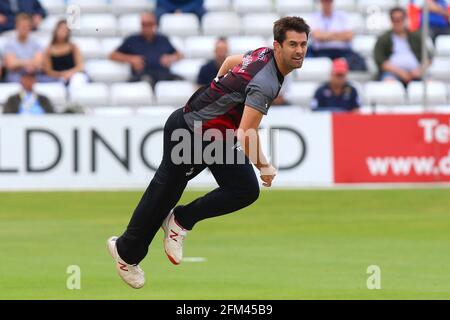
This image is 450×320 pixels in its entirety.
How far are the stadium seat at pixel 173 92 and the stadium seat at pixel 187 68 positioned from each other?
0.68m

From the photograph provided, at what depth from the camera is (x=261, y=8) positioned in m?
20.6

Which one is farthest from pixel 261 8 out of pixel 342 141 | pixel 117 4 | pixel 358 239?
pixel 358 239

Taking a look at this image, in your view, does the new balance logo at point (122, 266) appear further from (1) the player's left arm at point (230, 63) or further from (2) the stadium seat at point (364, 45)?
(2) the stadium seat at point (364, 45)

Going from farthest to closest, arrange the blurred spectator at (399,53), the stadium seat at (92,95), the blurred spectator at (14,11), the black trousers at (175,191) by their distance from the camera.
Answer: the blurred spectator at (14,11)
the blurred spectator at (399,53)
the stadium seat at (92,95)
the black trousers at (175,191)

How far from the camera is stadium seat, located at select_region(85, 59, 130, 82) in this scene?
62.7 feet

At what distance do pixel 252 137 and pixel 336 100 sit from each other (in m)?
9.47

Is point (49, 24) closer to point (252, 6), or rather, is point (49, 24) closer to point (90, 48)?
point (90, 48)

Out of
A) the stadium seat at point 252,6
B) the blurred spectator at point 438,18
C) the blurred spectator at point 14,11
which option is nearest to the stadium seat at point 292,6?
the stadium seat at point 252,6

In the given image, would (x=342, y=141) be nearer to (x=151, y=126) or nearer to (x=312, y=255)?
(x=151, y=126)

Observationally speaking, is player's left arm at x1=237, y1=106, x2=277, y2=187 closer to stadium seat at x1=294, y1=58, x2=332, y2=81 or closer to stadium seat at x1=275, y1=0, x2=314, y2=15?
stadium seat at x1=294, y1=58, x2=332, y2=81

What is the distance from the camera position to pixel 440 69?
20.0 metres

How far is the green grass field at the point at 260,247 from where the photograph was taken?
9.48m

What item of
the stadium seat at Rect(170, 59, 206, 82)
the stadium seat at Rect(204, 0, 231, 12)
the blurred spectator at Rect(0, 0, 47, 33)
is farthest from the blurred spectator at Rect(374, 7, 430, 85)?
the blurred spectator at Rect(0, 0, 47, 33)

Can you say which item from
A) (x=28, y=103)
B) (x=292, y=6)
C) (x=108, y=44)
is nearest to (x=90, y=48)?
(x=108, y=44)
